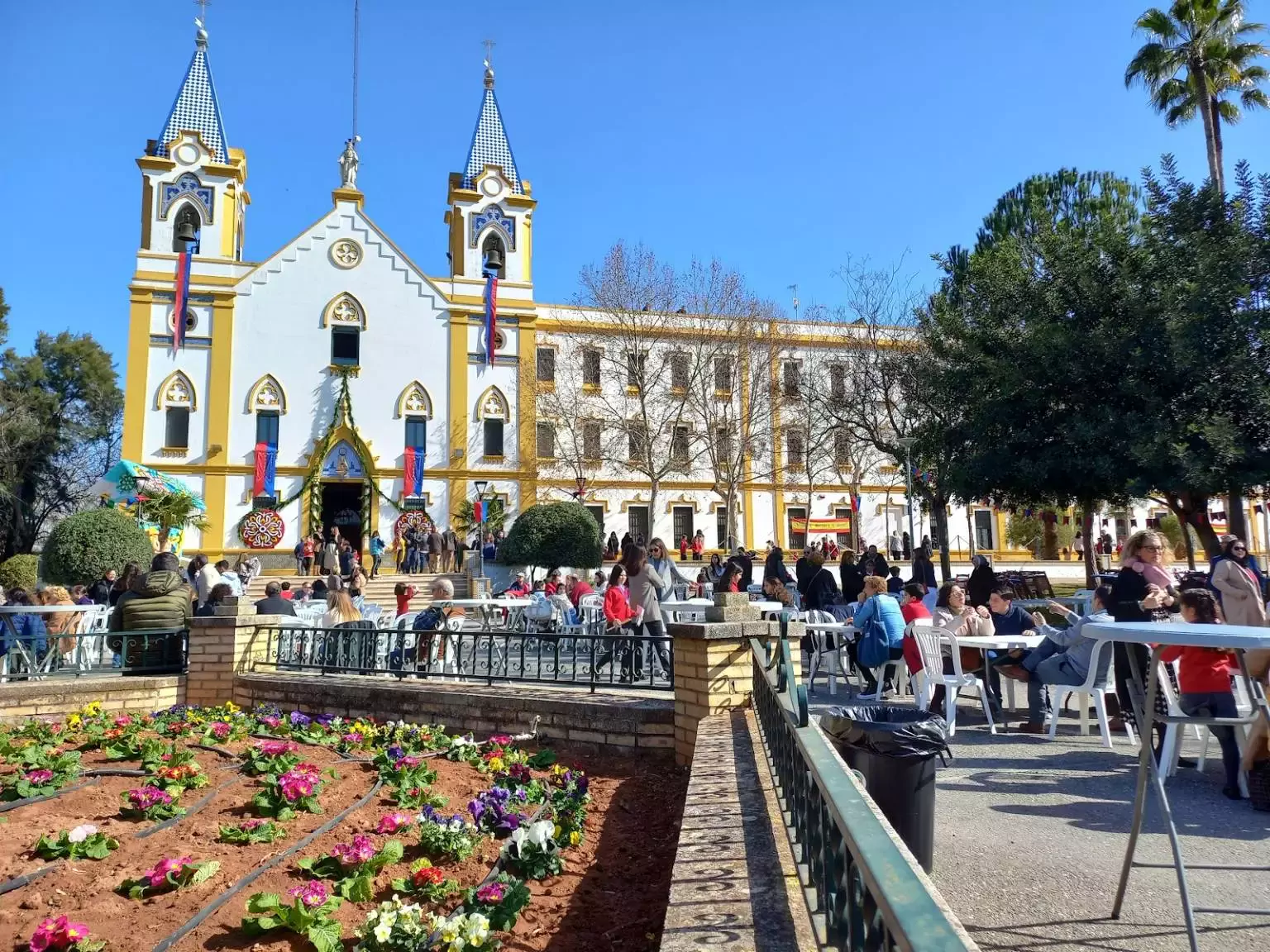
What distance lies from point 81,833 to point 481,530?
27.0 meters


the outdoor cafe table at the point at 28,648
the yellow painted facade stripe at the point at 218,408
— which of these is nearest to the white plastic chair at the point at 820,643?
the outdoor cafe table at the point at 28,648

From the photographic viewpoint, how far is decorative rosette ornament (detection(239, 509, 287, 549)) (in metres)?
30.7

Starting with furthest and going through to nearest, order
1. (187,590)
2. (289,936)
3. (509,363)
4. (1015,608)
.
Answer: (509,363), (187,590), (1015,608), (289,936)

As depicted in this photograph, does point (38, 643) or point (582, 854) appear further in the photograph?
point (38, 643)

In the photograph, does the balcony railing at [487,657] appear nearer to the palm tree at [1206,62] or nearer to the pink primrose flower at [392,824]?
the pink primrose flower at [392,824]

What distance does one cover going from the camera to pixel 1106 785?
5742 mm

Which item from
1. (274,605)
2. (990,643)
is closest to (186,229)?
(274,605)

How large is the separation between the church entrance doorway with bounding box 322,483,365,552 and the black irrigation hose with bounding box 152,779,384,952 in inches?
1113

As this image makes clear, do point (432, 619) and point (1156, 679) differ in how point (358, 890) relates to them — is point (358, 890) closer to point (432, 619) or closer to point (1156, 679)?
point (1156, 679)

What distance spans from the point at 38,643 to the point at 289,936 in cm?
812

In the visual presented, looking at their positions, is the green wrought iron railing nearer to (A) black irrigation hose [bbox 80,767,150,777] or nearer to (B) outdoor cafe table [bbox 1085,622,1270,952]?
(B) outdoor cafe table [bbox 1085,622,1270,952]

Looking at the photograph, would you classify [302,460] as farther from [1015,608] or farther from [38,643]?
[1015,608]

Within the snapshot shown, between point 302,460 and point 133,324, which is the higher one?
point 133,324

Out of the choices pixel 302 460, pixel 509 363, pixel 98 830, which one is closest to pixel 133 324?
pixel 302 460
